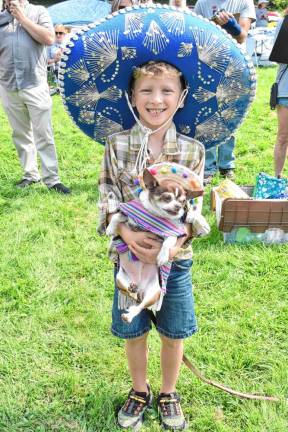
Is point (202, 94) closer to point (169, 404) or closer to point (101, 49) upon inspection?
point (101, 49)

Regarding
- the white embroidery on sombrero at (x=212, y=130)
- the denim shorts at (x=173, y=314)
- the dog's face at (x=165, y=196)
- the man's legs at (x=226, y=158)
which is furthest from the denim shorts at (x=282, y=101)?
the dog's face at (x=165, y=196)

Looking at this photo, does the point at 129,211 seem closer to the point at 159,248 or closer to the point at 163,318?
the point at 159,248

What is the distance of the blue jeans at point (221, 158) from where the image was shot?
468cm

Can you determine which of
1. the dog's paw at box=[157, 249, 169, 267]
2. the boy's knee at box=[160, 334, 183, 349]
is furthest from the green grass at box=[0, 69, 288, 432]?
the dog's paw at box=[157, 249, 169, 267]

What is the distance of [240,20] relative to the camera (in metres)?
4.33

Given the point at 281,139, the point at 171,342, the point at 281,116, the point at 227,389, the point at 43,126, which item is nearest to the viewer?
the point at 171,342

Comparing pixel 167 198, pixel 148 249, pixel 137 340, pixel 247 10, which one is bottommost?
pixel 137 340

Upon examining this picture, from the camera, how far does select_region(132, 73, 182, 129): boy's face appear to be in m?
1.61

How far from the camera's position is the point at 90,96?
173 cm

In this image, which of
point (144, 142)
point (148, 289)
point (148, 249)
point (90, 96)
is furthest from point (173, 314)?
point (90, 96)

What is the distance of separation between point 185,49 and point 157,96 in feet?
0.60

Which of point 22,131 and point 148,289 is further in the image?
point 22,131

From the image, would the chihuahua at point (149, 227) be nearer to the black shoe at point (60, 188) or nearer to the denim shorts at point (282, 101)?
the denim shorts at point (282, 101)

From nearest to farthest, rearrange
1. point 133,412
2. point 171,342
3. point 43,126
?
point 171,342, point 133,412, point 43,126
